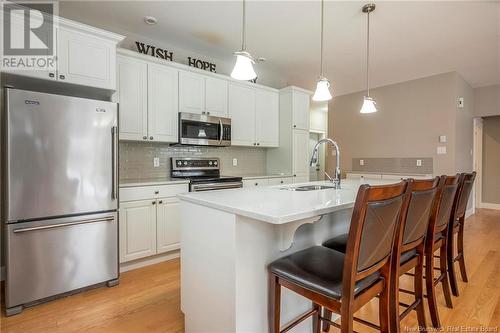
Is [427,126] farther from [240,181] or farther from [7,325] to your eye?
[7,325]

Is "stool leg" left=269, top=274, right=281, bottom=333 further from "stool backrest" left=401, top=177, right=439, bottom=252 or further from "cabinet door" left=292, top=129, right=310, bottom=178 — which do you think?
"cabinet door" left=292, top=129, right=310, bottom=178

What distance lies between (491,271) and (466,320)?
1221 mm

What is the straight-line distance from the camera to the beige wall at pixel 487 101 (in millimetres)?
5297

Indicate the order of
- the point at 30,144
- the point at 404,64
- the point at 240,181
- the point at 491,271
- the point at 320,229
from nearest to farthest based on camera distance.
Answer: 1. the point at 320,229
2. the point at 30,144
3. the point at 491,271
4. the point at 240,181
5. the point at 404,64

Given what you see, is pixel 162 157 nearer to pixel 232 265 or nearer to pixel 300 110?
pixel 300 110

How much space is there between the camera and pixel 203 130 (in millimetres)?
3529

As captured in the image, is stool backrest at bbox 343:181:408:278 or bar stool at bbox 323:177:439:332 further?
bar stool at bbox 323:177:439:332

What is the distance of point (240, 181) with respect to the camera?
142 inches

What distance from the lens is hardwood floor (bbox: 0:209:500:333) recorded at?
1.81 metres

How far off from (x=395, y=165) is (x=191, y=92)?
4043 mm

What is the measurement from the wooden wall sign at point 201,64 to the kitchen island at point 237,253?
2.68m

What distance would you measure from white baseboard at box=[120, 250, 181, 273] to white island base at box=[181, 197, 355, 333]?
4.48ft

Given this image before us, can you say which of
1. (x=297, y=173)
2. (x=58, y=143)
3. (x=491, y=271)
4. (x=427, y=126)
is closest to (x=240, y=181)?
(x=297, y=173)

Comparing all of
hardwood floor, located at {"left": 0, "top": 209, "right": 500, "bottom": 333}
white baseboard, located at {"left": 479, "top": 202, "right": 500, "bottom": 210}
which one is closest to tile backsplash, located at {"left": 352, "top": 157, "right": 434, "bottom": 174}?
hardwood floor, located at {"left": 0, "top": 209, "right": 500, "bottom": 333}
